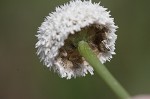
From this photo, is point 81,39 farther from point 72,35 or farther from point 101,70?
point 101,70

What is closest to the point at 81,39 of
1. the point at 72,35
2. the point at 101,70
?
the point at 72,35

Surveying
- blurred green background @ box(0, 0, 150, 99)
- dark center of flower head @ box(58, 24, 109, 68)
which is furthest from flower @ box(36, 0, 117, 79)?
blurred green background @ box(0, 0, 150, 99)

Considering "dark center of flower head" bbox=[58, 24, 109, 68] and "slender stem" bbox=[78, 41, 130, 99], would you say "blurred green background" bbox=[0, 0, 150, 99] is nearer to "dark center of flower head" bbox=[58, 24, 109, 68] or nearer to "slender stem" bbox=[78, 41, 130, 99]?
"dark center of flower head" bbox=[58, 24, 109, 68]

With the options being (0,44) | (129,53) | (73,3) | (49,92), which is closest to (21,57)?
(0,44)

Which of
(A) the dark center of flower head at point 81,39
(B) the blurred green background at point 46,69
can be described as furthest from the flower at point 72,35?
(B) the blurred green background at point 46,69

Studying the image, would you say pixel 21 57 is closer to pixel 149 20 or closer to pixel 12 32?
pixel 12 32

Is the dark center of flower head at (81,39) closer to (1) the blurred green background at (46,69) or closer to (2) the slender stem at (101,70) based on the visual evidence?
(2) the slender stem at (101,70)
